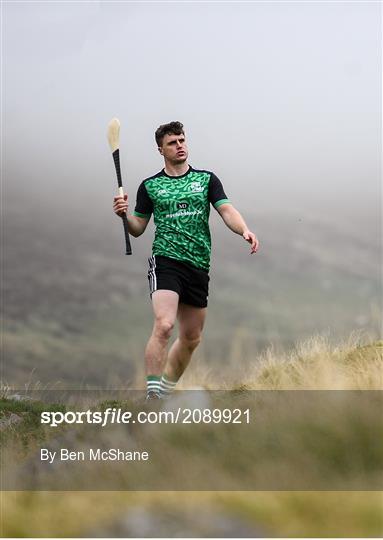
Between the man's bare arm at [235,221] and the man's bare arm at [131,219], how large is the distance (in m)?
0.81

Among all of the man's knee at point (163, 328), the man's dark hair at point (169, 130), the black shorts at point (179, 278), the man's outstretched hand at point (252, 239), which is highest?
the man's dark hair at point (169, 130)

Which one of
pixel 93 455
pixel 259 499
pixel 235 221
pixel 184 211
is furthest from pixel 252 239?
pixel 259 499

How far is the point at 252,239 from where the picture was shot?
323 inches

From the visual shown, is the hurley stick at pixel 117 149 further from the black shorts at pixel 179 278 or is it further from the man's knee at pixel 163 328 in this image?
the man's knee at pixel 163 328

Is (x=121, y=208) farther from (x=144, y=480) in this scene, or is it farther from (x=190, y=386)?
(x=144, y=480)

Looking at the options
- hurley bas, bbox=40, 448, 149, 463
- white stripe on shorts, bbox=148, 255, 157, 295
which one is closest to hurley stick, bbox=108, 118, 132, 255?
white stripe on shorts, bbox=148, 255, 157, 295

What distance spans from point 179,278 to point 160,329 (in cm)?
58

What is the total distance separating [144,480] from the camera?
6.00 metres

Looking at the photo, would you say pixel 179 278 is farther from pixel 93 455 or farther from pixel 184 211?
pixel 93 455

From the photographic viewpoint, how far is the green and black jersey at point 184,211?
8.58 m

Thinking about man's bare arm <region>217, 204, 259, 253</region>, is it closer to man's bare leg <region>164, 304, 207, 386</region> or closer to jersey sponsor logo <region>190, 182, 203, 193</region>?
jersey sponsor logo <region>190, 182, 203, 193</region>

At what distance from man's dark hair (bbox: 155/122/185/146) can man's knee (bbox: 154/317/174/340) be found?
73.1 inches

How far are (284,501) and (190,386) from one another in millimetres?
4692

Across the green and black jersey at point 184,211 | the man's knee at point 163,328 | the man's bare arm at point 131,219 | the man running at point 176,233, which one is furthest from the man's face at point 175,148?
the man's knee at point 163,328
